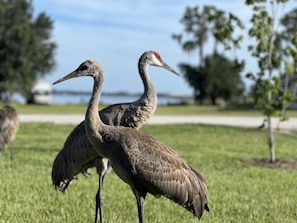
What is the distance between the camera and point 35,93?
2486 inches

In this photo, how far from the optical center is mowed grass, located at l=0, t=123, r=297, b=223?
7.23 metres

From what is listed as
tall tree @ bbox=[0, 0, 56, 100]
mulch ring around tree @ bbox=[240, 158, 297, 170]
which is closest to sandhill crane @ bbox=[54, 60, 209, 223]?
mulch ring around tree @ bbox=[240, 158, 297, 170]

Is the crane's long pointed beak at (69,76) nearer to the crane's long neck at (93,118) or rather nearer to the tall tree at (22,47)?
the crane's long neck at (93,118)

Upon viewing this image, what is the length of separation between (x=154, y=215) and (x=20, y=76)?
4581 centimetres

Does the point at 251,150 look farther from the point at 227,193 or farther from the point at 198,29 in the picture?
the point at 198,29

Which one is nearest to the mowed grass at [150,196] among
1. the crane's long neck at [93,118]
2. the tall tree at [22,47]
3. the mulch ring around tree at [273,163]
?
the mulch ring around tree at [273,163]

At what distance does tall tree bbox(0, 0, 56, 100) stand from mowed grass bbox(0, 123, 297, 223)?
36.4m

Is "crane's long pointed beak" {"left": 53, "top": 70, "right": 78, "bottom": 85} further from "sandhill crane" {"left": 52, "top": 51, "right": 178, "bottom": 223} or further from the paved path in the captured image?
the paved path

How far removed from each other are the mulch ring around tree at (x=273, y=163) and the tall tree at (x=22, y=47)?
39.7m

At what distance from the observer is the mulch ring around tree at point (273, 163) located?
1287cm

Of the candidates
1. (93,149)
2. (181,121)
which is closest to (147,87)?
(93,149)

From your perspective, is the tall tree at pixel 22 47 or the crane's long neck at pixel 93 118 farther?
the tall tree at pixel 22 47

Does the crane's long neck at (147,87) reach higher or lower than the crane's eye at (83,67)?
lower

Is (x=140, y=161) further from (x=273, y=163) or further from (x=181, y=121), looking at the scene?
(x=181, y=121)
